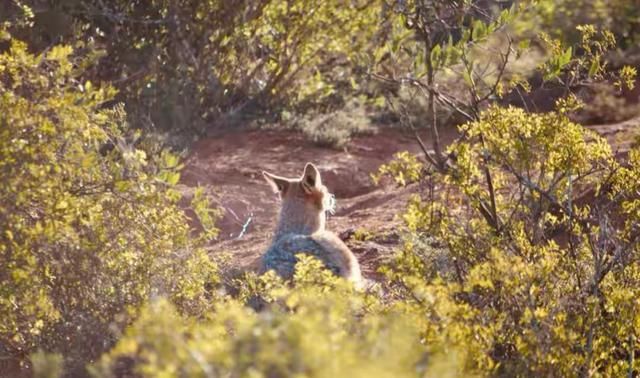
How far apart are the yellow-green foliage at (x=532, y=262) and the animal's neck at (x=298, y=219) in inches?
64.9

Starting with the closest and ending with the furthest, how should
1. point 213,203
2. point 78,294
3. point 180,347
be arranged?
point 180,347 → point 78,294 → point 213,203

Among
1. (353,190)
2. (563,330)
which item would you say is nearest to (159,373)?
(563,330)

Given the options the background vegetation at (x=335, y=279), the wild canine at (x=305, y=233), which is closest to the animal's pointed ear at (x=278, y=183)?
the wild canine at (x=305, y=233)

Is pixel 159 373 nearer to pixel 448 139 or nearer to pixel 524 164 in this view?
pixel 524 164

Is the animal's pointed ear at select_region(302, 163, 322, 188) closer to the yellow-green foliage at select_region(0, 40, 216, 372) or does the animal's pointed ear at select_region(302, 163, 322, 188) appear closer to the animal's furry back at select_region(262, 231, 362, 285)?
the animal's furry back at select_region(262, 231, 362, 285)

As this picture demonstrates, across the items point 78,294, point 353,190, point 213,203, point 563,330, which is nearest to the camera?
point 563,330

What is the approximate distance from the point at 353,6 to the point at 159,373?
37.0 feet

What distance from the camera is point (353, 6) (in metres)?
14.8

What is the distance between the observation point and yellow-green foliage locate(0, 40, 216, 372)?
6.53 meters

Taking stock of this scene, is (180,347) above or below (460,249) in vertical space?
above

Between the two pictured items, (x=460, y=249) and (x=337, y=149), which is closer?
(x=460, y=249)

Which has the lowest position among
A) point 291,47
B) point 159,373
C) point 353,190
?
point 353,190

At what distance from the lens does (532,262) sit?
7.00 meters

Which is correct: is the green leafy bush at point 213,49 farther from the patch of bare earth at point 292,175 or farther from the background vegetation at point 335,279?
the background vegetation at point 335,279
